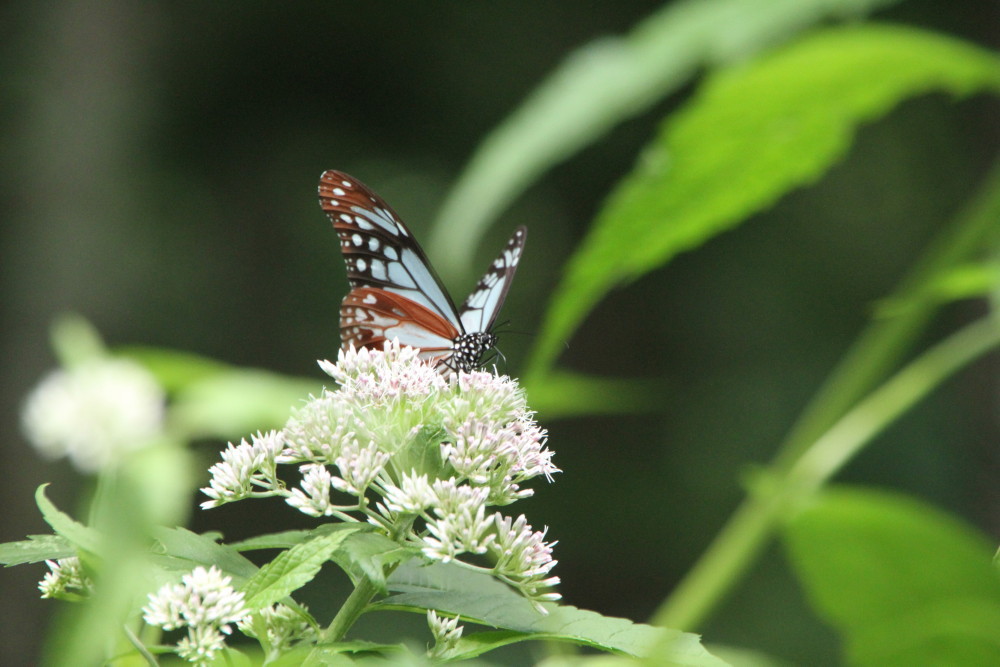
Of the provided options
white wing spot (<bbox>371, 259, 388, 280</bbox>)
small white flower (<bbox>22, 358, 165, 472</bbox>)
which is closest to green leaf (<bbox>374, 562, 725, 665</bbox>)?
white wing spot (<bbox>371, 259, 388, 280</bbox>)

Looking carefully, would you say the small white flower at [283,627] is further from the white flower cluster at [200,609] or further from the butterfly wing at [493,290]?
the butterfly wing at [493,290]

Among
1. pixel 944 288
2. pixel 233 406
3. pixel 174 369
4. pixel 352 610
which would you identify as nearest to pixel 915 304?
pixel 944 288

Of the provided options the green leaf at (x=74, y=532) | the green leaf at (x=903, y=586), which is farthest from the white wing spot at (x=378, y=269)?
the green leaf at (x=903, y=586)

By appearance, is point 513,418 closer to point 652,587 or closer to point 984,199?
point 984,199

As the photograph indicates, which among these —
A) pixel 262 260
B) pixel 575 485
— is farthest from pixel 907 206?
pixel 262 260

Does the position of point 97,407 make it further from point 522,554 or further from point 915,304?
point 915,304

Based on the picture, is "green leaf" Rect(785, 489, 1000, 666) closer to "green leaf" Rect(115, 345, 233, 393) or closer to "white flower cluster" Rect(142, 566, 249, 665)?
"white flower cluster" Rect(142, 566, 249, 665)
